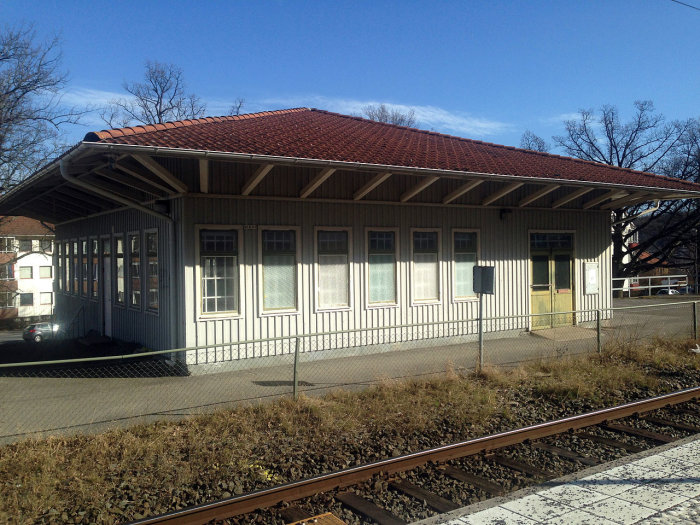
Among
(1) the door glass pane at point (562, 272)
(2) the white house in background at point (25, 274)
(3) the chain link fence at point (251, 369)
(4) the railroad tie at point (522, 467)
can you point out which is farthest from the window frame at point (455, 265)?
(2) the white house in background at point (25, 274)

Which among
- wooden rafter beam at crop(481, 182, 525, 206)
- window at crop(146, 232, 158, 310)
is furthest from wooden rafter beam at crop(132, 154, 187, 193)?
wooden rafter beam at crop(481, 182, 525, 206)

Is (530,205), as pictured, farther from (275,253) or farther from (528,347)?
(275,253)

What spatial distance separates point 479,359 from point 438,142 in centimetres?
805

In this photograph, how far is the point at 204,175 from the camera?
33.5 feet

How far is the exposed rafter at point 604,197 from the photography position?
1546 centimetres

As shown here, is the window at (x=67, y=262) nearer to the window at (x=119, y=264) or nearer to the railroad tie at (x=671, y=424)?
the window at (x=119, y=264)

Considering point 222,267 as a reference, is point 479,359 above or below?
below

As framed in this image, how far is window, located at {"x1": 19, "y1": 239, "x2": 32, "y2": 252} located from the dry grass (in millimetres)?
42247

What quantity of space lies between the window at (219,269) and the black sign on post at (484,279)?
4.52 meters

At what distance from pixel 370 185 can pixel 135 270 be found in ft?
19.6

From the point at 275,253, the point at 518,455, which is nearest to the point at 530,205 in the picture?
the point at 275,253

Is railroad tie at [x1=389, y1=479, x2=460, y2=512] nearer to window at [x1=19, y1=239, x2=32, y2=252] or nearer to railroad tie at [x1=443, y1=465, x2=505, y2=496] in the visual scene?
railroad tie at [x1=443, y1=465, x2=505, y2=496]

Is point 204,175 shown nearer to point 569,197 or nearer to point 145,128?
point 145,128

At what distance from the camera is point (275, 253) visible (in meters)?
11.8
